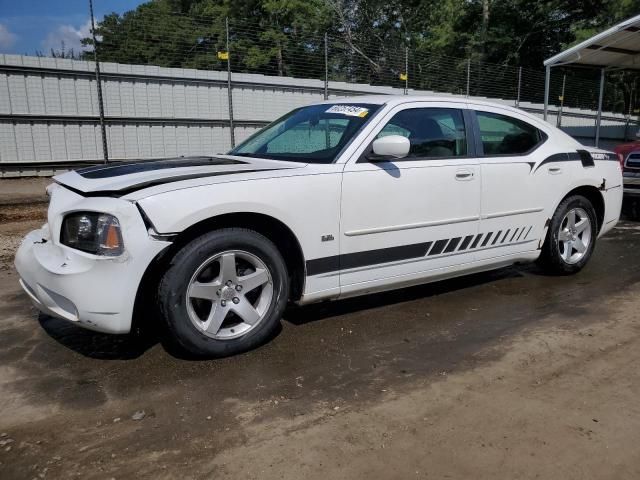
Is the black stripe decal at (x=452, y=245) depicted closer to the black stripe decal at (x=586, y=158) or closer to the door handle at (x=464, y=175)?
the door handle at (x=464, y=175)

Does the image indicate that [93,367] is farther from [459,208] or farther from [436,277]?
[459,208]

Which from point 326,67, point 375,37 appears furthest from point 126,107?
point 375,37

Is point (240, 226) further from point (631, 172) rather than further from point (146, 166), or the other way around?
point (631, 172)

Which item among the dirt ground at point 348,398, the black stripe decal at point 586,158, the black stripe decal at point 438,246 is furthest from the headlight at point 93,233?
the black stripe decal at point 586,158

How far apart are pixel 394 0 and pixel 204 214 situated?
37573 mm

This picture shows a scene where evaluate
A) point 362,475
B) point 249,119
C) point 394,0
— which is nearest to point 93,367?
point 362,475

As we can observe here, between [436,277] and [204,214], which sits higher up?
[204,214]

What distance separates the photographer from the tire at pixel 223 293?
3.00m

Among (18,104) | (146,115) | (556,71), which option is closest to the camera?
(18,104)

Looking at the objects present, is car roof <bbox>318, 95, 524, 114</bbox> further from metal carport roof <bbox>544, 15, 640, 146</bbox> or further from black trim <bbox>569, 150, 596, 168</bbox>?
metal carport roof <bbox>544, 15, 640, 146</bbox>

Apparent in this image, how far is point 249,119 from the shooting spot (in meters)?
13.5

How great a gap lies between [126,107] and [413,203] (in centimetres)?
1008

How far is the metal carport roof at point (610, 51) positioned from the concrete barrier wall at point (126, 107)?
3443 mm

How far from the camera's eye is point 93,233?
2.92 meters
